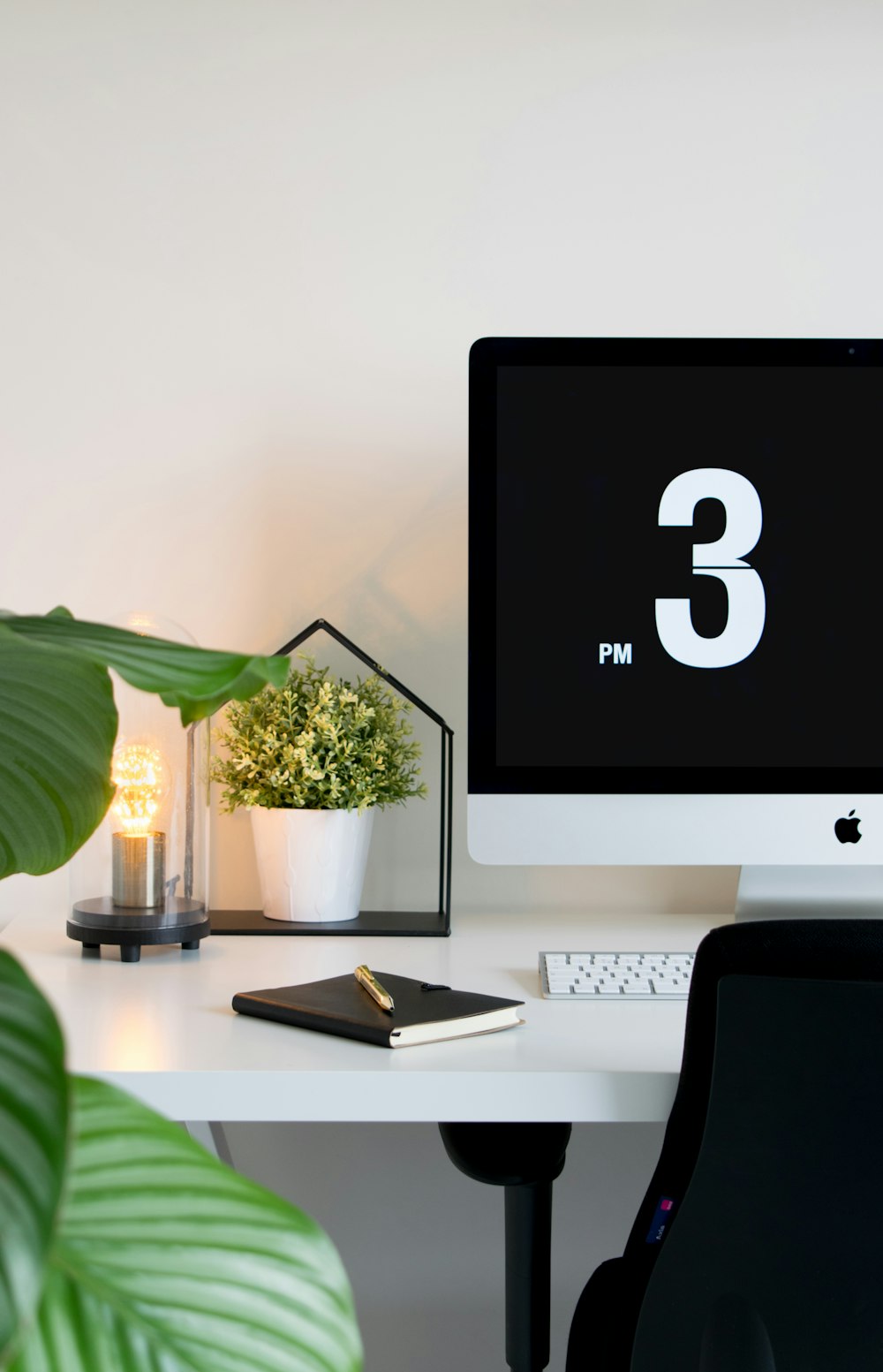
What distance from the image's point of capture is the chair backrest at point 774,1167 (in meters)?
0.72

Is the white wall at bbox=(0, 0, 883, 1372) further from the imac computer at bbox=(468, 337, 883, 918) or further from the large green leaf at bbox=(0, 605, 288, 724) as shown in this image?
the large green leaf at bbox=(0, 605, 288, 724)

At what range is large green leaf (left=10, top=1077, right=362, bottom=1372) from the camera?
0.86ft

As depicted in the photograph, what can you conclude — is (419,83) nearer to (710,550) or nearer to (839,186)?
(839,186)

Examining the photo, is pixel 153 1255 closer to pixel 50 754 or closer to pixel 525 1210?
pixel 50 754

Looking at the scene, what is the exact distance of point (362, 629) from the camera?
157 centimetres

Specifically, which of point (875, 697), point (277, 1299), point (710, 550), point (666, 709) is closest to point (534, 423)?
point (710, 550)

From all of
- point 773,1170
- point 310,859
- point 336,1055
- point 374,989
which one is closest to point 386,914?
point 310,859

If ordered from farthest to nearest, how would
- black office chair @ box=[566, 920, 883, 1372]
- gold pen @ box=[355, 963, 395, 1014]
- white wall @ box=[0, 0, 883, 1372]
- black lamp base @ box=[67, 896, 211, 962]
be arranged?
white wall @ box=[0, 0, 883, 1372]
black lamp base @ box=[67, 896, 211, 962]
gold pen @ box=[355, 963, 395, 1014]
black office chair @ box=[566, 920, 883, 1372]

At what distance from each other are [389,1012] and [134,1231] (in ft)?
2.32

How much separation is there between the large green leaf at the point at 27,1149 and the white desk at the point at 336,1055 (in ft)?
2.10

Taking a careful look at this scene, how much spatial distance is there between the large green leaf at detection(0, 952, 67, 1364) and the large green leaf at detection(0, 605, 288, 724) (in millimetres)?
88

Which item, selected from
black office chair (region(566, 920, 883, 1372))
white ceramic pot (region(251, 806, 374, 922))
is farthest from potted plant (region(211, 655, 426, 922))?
black office chair (region(566, 920, 883, 1372))

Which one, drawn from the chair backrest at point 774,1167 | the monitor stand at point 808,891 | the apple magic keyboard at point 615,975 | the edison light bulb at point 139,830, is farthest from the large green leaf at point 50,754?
the monitor stand at point 808,891

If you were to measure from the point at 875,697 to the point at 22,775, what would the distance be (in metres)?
1.07
